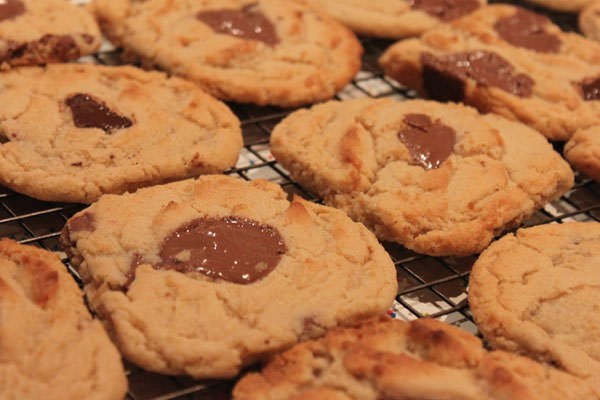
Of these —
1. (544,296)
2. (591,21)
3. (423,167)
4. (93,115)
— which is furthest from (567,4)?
(93,115)

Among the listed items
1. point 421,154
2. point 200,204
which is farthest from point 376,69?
point 200,204

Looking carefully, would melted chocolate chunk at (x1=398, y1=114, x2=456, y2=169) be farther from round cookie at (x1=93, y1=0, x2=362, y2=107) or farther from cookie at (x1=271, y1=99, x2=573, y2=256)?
round cookie at (x1=93, y1=0, x2=362, y2=107)

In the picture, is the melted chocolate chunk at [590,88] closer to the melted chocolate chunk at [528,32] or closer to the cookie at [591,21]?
the melted chocolate chunk at [528,32]

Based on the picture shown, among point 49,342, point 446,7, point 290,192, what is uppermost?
point 446,7

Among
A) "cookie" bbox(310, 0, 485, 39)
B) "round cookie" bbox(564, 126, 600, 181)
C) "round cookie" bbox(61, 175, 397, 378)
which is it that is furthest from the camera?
"cookie" bbox(310, 0, 485, 39)

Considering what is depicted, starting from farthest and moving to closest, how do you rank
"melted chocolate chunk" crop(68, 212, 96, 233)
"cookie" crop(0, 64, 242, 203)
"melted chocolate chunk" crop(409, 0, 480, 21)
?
"melted chocolate chunk" crop(409, 0, 480, 21) → "cookie" crop(0, 64, 242, 203) → "melted chocolate chunk" crop(68, 212, 96, 233)

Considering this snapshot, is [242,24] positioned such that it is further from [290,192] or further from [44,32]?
[290,192]

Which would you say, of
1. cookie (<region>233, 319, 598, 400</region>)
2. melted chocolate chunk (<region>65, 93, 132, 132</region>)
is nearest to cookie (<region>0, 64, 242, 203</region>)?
melted chocolate chunk (<region>65, 93, 132, 132</region>)
